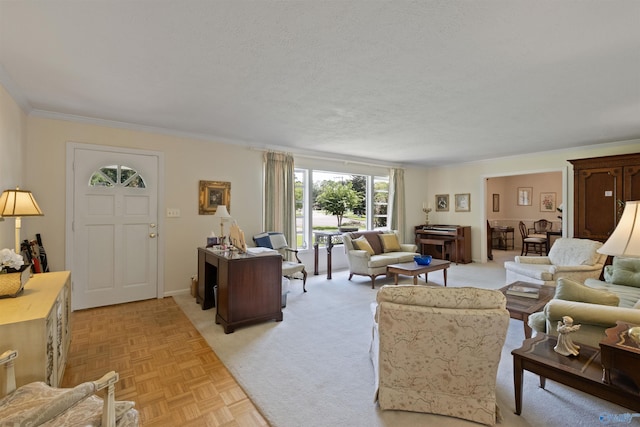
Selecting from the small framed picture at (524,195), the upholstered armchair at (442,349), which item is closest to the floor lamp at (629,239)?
the upholstered armchair at (442,349)

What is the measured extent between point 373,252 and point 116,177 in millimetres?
4230

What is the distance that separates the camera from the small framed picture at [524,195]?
9352 mm

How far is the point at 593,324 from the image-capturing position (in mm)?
1956

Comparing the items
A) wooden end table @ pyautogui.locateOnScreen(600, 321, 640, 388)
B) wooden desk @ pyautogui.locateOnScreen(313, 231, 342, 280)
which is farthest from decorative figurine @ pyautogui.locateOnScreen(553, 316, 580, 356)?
wooden desk @ pyautogui.locateOnScreen(313, 231, 342, 280)

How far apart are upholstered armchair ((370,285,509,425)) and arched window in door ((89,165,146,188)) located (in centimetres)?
385

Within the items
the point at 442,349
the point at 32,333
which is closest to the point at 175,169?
the point at 32,333

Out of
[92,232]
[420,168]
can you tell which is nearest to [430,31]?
[92,232]

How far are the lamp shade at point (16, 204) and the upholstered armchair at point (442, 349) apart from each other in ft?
9.25

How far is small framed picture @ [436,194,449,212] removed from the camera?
7844 mm

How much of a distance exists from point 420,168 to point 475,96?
5.09 m

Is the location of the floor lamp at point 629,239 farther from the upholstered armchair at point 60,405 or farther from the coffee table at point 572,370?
the upholstered armchair at point 60,405

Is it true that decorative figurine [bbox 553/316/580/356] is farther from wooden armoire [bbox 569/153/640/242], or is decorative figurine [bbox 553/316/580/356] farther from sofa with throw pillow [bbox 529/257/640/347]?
wooden armoire [bbox 569/153/640/242]

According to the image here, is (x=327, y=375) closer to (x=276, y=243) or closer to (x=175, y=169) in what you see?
(x=276, y=243)

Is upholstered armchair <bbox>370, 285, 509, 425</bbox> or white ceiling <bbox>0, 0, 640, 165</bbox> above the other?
white ceiling <bbox>0, 0, 640, 165</bbox>
